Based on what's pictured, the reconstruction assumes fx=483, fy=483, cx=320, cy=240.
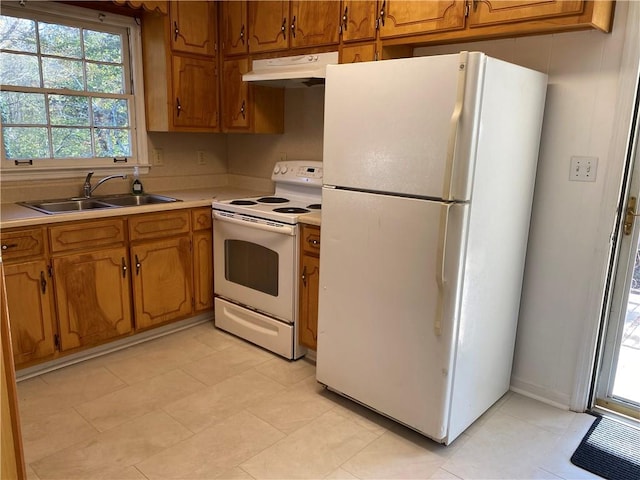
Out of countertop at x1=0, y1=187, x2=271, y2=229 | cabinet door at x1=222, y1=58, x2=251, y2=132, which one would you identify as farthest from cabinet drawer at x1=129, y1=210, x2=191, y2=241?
cabinet door at x1=222, y1=58, x2=251, y2=132

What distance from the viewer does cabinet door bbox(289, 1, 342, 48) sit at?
271cm

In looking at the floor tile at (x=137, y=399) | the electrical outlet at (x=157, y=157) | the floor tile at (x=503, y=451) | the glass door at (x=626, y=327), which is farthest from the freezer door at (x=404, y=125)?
the electrical outlet at (x=157, y=157)

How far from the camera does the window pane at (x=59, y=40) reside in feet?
9.61

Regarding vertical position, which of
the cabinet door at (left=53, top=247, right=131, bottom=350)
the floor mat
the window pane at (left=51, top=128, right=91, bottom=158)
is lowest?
the floor mat

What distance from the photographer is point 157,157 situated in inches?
139

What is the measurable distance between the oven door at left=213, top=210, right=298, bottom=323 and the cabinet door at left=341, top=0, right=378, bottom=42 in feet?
3.59

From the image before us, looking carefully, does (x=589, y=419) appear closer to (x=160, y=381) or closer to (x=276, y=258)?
(x=276, y=258)

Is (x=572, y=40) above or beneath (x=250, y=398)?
above

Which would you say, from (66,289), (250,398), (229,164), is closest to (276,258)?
(250,398)

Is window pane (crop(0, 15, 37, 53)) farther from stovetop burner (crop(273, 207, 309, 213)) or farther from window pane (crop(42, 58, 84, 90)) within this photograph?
stovetop burner (crop(273, 207, 309, 213))

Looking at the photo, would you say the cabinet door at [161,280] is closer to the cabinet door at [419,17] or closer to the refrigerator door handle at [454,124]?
the cabinet door at [419,17]

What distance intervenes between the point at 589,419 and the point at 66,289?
109 inches

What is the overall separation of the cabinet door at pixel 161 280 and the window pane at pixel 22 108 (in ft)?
3.35

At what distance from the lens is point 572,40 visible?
2191 mm
